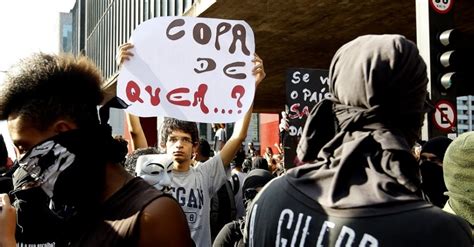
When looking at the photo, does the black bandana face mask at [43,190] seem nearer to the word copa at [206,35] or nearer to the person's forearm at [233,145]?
the person's forearm at [233,145]

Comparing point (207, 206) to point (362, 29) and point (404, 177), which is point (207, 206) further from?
point (362, 29)

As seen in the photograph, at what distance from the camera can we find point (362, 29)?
16094 millimetres

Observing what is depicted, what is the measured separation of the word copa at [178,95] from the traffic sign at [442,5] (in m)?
3.52

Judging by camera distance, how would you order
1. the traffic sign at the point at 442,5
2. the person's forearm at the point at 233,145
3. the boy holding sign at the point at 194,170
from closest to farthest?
the boy holding sign at the point at 194,170, the person's forearm at the point at 233,145, the traffic sign at the point at 442,5

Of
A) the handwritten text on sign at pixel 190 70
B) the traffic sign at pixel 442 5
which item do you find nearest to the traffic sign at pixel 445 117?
the traffic sign at pixel 442 5

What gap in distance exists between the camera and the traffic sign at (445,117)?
21.6 ft

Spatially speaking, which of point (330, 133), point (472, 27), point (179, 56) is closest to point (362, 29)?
point (472, 27)

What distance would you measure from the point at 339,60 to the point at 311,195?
442 mm

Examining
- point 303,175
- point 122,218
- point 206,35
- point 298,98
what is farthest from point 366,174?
point 298,98

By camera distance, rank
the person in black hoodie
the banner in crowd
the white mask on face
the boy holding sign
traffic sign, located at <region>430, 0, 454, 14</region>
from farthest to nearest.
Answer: traffic sign, located at <region>430, 0, 454, 14</region>
the banner in crowd
the boy holding sign
the white mask on face
the person in black hoodie

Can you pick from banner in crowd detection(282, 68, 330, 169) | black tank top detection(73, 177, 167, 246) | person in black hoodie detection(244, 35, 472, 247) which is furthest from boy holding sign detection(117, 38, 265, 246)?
banner in crowd detection(282, 68, 330, 169)

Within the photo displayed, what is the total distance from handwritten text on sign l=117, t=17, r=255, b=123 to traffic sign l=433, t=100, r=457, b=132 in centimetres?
289

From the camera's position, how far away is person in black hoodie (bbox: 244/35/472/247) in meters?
1.54

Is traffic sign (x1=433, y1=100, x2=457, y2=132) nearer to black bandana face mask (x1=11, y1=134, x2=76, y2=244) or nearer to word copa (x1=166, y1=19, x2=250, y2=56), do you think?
word copa (x1=166, y1=19, x2=250, y2=56)
